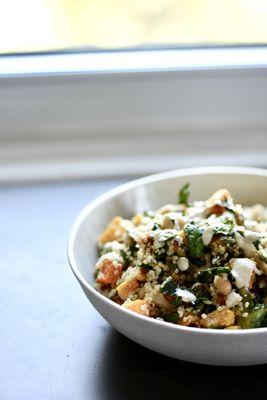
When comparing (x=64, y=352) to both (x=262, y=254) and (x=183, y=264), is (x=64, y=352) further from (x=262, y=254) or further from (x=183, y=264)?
(x=262, y=254)

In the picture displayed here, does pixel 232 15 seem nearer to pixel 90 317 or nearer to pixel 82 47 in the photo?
pixel 82 47

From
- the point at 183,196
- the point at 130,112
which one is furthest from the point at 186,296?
the point at 130,112

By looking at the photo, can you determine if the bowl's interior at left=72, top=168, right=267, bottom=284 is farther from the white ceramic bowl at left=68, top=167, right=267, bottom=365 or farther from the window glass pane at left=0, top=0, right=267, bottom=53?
the window glass pane at left=0, top=0, right=267, bottom=53

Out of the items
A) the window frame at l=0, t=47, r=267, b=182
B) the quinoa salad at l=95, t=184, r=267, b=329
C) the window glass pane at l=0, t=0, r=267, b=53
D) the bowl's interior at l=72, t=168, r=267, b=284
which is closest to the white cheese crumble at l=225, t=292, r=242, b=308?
the quinoa salad at l=95, t=184, r=267, b=329

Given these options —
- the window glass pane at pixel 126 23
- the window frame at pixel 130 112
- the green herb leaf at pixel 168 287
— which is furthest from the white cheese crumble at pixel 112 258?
the window glass pane at pixel 126 23

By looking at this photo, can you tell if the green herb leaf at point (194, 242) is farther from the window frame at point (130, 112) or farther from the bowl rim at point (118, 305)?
the window frame at point (130, 112)
